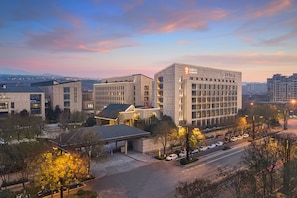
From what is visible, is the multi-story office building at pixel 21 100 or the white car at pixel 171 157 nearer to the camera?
the white car at pixel 171 157

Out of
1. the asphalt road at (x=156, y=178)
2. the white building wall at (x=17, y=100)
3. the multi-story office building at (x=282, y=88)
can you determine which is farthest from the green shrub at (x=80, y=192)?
the multi-story office building at (x=282, y=88)

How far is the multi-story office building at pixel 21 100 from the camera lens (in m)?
57.6

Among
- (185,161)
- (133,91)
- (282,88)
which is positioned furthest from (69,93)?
(282,88)

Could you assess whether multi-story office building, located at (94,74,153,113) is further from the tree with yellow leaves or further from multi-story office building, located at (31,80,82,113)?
the tree with yellow leaves

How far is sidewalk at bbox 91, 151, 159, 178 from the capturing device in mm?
25375

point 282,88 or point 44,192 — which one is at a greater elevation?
point 282,88

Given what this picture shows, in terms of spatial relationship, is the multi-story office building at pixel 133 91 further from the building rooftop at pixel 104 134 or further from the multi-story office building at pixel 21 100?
the building rooftop at pixel 104 134

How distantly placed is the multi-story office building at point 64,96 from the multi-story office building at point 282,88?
356ft

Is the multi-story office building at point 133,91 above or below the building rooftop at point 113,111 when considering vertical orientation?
above

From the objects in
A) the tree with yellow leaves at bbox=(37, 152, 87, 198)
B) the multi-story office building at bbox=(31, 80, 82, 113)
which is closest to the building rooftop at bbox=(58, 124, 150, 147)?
the tree with yellow leaves at bbox=(37, 152, 87, 198)

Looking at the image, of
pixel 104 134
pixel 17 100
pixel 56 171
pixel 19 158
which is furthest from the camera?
pixel 17 100

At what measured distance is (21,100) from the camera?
59312 mm

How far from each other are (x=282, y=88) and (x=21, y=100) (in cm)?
12586

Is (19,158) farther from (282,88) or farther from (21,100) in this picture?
(282,88)
